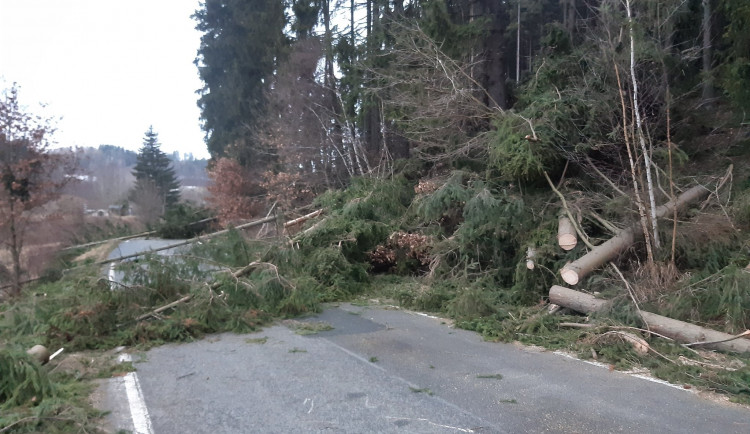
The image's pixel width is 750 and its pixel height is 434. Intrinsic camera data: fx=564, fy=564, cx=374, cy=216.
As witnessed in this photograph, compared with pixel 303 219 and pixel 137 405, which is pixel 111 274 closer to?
pixel 137 405

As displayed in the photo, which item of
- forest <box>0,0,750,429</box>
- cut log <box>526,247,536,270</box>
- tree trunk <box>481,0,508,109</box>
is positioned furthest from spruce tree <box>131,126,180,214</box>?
cut log <box>526,247,536,270</box>

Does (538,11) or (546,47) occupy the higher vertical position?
(538,11)

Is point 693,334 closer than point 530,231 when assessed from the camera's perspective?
Yes

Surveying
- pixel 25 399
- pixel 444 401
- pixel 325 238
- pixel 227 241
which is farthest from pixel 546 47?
pixel 25 399

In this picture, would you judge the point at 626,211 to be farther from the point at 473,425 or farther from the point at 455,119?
the point at 473,425

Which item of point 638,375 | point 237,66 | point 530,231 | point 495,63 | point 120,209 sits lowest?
point 120,209

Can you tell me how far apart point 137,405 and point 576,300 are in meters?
5.75

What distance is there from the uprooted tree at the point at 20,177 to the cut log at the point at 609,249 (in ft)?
38.7

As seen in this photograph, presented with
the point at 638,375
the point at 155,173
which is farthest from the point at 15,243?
the point at 155,173

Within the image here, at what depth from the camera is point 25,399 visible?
16.8ft

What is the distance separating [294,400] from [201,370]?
5.31 ft

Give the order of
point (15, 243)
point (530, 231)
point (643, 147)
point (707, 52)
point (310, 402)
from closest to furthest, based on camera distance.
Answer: point (310, 402)
point (643, 147)
point (530, 231)
point (15, 243)
point (707, 52)

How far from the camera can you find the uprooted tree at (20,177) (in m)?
13.1

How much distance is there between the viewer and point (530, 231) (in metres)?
9.85
